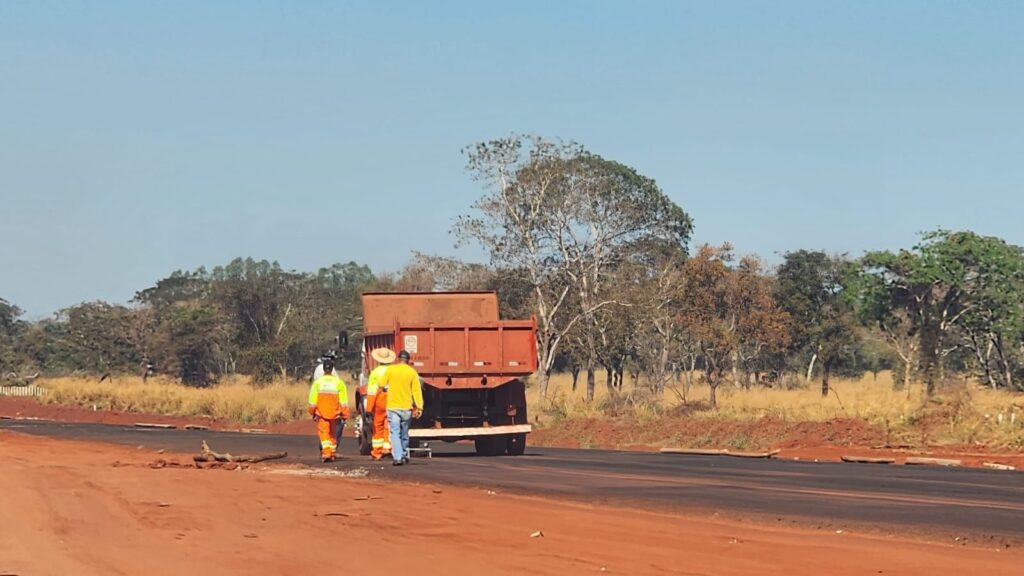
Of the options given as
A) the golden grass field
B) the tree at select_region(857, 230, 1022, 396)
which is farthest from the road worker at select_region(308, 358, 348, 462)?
the tree at select_region(857, 230, 1022, 396)

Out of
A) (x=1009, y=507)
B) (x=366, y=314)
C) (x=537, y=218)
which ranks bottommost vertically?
(x=1009, y=507)

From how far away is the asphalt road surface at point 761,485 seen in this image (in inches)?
475

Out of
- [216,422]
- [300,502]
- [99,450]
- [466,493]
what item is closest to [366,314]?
[99,450]

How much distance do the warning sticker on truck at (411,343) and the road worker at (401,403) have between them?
2676mm

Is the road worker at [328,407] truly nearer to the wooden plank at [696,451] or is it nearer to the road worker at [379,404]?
the road worker at [379,404]

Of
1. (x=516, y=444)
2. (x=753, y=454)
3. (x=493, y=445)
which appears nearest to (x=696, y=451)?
(x=753, y=454)

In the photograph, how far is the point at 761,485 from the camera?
15.8 metres

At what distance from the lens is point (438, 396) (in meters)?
23.4

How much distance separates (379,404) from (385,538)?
10556mm

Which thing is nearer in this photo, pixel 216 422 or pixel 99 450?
pixel 99 450

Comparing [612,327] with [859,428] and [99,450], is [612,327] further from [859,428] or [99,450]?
[99,450]

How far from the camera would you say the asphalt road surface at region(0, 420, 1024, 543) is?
12062 millimetres

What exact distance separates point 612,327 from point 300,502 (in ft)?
121

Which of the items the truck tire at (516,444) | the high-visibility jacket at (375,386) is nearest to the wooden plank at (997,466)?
the truck tire at (516,444)
